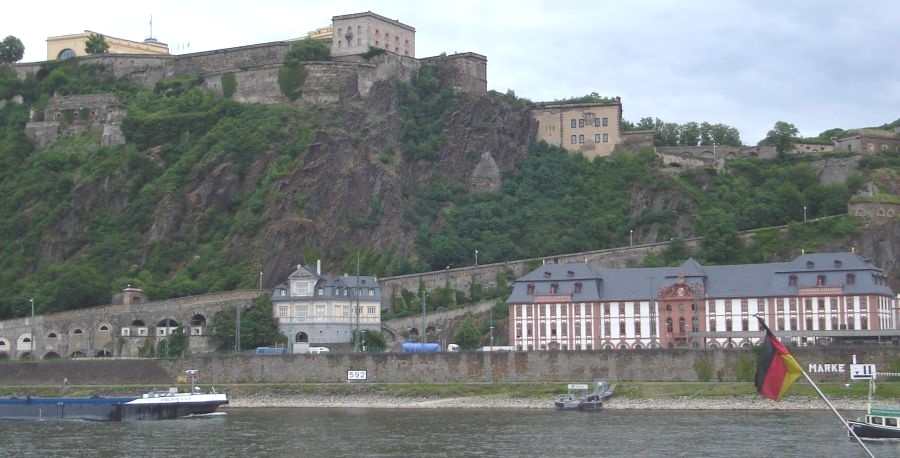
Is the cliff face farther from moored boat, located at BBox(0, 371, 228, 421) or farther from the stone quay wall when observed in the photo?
moored boat, located at BBox(0, 371, 228, 421)

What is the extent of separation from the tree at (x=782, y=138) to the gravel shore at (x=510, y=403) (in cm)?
5797

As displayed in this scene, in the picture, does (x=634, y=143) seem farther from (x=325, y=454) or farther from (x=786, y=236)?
(x=325, y=454)

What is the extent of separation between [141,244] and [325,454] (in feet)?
213

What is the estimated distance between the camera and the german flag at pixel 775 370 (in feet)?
102

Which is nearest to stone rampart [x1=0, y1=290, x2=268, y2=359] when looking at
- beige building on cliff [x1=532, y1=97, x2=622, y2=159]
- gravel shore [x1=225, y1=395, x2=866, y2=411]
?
gravel shore [x1=225, y1=395, x2=866, y2=411]

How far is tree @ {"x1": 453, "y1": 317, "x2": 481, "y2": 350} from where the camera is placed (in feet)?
329

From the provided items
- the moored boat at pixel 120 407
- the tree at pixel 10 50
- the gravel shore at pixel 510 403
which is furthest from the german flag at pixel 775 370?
the tree at pixel 10 50

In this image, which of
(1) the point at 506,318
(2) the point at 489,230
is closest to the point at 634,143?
(2) the point at 489,230

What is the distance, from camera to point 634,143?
131750mm

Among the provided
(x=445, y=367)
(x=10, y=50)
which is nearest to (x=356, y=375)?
(x=445, y=367)

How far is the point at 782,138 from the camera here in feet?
432

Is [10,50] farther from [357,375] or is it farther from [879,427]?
[879,427]

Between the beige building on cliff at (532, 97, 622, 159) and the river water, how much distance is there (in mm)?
57072

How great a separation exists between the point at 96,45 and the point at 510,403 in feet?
272
